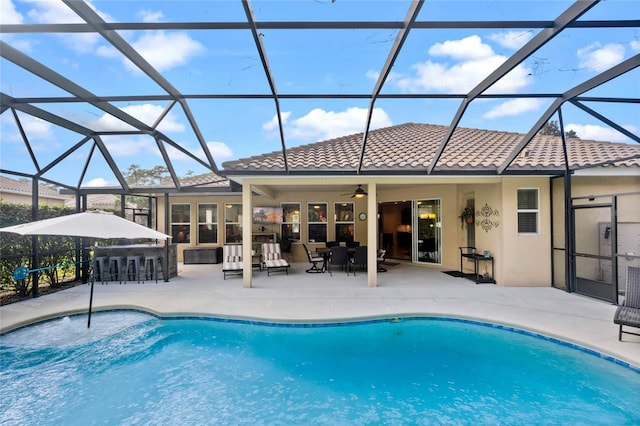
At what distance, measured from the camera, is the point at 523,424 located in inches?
127

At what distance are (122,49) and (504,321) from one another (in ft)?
23.7

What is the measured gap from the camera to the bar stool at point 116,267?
8.98 metres

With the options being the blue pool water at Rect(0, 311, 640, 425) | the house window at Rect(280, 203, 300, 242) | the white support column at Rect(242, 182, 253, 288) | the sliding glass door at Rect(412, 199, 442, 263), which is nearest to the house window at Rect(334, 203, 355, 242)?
the house window at Rect(280, 203, 300, 242)

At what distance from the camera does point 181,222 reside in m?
14.0

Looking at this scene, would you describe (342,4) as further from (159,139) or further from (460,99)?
(159,139)

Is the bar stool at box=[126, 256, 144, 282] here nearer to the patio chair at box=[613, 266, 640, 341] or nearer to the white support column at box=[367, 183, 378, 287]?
the white support column at box=[367, 183, 378, 287]

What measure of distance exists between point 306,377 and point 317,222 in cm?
956

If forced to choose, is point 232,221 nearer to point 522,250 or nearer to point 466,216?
point 466,216

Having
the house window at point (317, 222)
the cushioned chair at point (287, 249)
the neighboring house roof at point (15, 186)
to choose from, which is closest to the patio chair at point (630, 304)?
the house window at point (317, 222)

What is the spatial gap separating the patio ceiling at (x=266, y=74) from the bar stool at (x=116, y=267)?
296cm

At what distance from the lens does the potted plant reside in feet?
31.6

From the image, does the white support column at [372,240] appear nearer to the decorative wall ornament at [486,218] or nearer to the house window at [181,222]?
the decorative wall ornament at [486,218]

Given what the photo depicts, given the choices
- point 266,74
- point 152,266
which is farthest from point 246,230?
point 266,74

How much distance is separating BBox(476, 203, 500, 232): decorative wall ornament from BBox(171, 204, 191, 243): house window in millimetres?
11770
